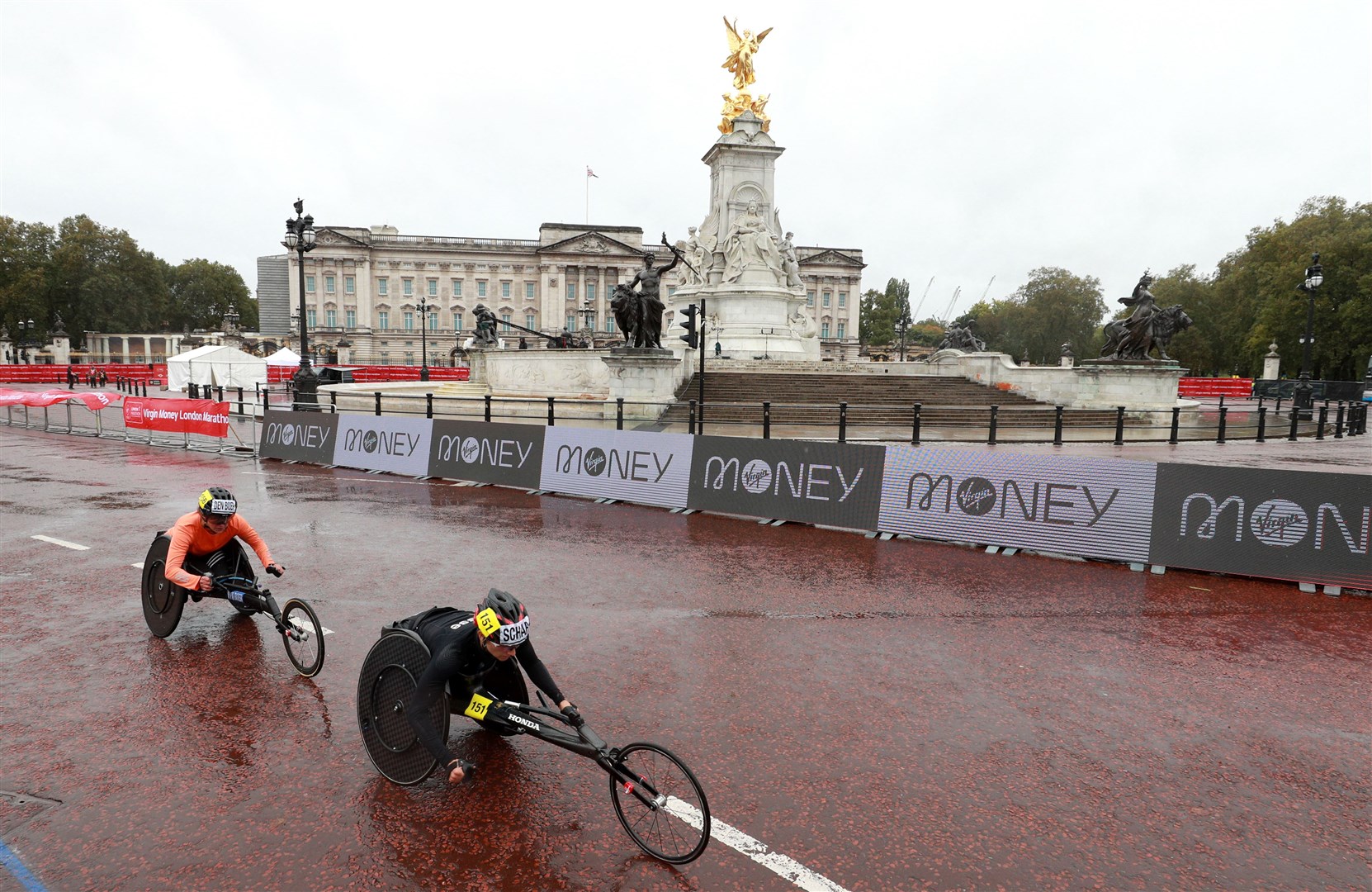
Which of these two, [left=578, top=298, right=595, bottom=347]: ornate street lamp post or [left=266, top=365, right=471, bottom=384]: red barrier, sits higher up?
[left=578, top=298, right=595, bottom=347]: ornate street lamp post

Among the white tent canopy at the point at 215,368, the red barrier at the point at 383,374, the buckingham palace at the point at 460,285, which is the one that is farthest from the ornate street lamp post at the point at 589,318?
the white tent canopy at the point at 215,368

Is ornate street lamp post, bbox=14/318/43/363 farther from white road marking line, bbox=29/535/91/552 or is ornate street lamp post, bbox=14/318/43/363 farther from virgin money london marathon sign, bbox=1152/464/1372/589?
virgin money london marathon sign, bbox=1152/464/1372/589

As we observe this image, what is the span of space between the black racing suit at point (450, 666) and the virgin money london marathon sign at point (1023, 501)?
7674 mm

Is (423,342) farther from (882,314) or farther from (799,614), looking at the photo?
(882,314)

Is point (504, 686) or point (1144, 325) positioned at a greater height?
point (1144, 325)

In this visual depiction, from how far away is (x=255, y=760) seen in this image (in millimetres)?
4785

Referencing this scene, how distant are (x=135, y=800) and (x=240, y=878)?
1.11 meters

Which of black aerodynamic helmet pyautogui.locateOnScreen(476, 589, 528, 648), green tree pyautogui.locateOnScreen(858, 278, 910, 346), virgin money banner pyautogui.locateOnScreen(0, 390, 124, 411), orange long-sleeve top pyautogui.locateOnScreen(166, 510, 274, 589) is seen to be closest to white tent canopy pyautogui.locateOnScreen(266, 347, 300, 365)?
virgin money banner pyautogui.locateOnScreen(0, 390, 124, 411)

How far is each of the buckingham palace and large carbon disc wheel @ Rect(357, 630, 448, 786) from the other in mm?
98508

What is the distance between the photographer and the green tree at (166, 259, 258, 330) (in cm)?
11931

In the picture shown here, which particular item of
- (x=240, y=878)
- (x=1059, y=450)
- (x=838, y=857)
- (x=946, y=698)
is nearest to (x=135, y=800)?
(x=240, y=878)

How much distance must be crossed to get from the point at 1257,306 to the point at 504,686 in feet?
254

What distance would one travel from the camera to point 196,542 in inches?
251

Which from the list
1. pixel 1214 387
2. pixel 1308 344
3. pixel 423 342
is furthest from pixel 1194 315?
pixel 423 342
